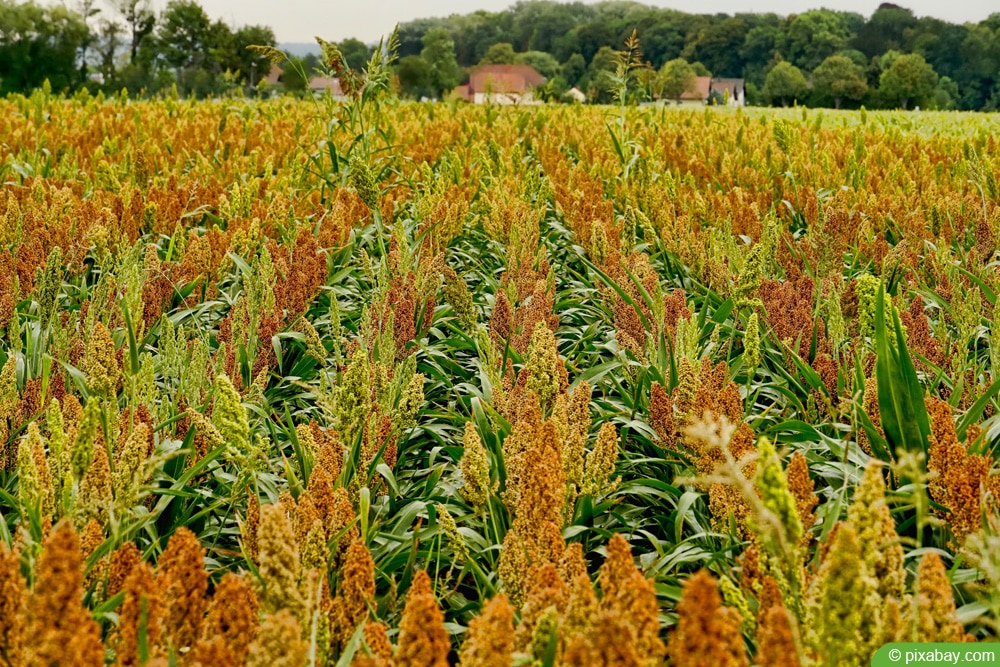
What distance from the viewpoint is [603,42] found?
83.8 m

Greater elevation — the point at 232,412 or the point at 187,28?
the point at 187,28

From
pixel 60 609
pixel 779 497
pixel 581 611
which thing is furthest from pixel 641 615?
pixel 60 609

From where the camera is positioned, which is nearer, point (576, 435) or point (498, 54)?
point (576, 435)

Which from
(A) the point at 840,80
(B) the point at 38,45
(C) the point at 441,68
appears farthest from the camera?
(A) the point at 840,80

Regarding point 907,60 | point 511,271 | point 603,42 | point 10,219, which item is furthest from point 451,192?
point 603,42

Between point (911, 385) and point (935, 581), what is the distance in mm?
1136

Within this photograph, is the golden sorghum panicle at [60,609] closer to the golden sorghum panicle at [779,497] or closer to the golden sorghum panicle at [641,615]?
the golden sorghum panicle at [641,615]

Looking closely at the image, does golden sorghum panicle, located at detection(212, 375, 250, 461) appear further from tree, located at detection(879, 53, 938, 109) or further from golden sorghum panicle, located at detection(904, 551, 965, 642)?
tree, located at detection(879, 53, 938, 109)

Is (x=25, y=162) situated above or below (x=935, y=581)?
above

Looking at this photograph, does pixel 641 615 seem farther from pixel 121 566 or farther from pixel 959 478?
pixel 959 478

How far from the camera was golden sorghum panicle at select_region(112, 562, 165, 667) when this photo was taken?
121 centimetres

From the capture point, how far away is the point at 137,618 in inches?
48.5

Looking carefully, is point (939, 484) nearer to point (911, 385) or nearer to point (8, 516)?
point (911, 385)

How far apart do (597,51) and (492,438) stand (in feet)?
259
